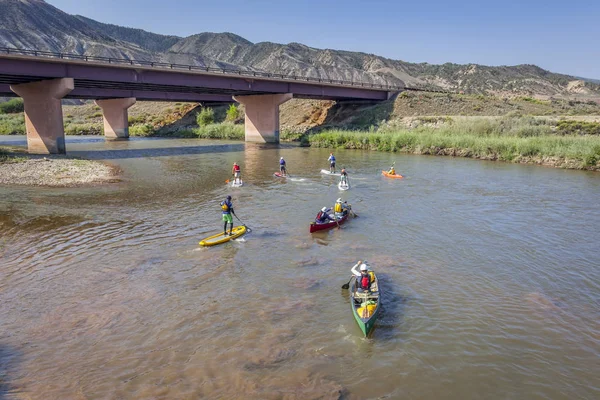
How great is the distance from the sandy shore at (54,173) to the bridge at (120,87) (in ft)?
27.8

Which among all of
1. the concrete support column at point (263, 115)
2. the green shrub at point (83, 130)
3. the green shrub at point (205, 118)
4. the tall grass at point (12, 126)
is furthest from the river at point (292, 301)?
the tall grass at point (12, 126)

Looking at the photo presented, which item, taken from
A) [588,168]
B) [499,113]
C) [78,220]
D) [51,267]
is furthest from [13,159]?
[499,113]

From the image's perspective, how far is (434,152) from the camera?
4644cm

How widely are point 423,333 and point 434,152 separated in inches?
1527

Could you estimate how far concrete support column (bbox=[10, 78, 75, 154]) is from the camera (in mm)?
41594

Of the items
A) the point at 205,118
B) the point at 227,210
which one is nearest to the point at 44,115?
the point at 227,210

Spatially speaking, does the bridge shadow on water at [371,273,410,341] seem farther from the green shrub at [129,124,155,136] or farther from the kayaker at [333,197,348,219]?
the green shrub at [129,124,155,136]

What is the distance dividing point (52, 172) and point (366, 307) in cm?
2953

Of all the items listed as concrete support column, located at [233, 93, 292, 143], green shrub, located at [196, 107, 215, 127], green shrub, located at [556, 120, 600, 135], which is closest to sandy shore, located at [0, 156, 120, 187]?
concrete support column, located at [233, 93, 292, 143]

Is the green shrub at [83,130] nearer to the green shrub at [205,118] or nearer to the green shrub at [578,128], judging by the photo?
the green shrub at [205,118]

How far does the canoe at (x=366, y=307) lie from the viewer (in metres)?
10.2

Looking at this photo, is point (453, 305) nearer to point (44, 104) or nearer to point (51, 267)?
point (51, 267)

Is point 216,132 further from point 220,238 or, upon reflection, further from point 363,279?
point 363,279

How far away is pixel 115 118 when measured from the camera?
7275cm
